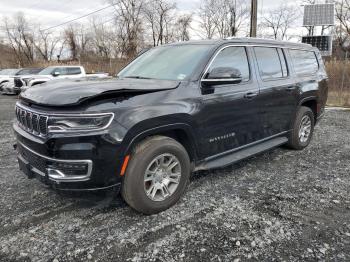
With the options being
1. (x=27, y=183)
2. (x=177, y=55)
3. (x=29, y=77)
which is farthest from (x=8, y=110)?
(x=177, y=55)

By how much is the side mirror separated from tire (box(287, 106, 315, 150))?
214 centimetres

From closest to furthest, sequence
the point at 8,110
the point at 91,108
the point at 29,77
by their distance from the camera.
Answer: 1. the point at 91,108
2. the point at 8,110
3. the point at 29,77

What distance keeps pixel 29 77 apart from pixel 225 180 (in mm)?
14259

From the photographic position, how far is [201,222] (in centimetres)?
332

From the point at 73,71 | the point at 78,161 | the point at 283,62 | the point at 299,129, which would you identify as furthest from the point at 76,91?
the point at 73,71

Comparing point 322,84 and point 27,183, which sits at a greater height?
point 322,84

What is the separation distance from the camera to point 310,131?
237 inches

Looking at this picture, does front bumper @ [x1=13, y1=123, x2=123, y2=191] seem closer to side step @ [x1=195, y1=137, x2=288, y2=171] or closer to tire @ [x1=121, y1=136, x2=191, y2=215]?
tire @ [x1=121, y1=136, x2=191, y2=215]

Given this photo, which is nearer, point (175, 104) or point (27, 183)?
point (175, 104)

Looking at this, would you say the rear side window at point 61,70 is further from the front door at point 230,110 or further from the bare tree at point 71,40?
the bare tree at point 71,40

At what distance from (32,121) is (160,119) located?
1.26 m

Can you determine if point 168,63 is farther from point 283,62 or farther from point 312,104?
point 312,104

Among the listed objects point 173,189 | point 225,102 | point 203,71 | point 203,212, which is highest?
point 203,71

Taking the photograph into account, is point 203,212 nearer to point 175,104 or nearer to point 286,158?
point 175,104
